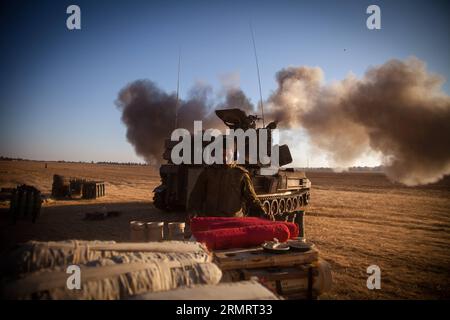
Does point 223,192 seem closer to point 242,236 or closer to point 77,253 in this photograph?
point 242,236

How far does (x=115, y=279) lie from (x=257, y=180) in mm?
7927

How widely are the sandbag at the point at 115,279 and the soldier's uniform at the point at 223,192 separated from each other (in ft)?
8.77

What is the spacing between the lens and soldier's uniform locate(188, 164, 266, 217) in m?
4.48

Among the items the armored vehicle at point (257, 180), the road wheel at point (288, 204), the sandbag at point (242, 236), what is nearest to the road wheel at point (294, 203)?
the armored vehicle at point (257, 180)

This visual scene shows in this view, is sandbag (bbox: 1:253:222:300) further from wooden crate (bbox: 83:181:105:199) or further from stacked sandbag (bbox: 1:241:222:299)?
wooden crate (bbox: 83:181:105:199)

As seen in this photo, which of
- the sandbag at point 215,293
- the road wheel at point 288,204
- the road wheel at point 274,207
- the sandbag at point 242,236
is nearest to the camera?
the sandbag at point 215,293

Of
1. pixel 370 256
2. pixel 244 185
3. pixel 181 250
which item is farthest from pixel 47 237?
pixel 370 256

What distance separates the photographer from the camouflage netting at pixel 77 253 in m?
1.50

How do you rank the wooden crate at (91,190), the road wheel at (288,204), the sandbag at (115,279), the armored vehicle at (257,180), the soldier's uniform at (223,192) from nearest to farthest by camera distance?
the sandbag at (115,279) < the soldier's uniform at (223,192) < the armored vehicle at (257,180) < the road wheel at (288,204) < the wooden crate at (91,190)

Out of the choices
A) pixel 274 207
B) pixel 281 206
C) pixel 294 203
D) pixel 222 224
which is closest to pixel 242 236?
pixel 222 224

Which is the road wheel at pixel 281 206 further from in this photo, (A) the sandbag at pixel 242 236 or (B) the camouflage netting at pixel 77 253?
(B) the camouflage netting at pixel 77 253
